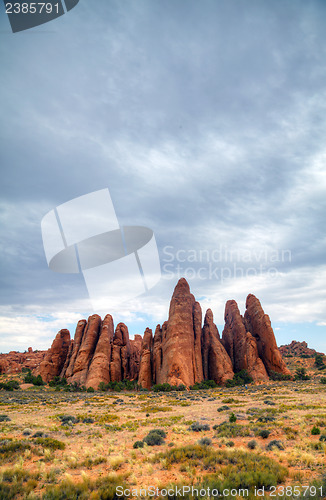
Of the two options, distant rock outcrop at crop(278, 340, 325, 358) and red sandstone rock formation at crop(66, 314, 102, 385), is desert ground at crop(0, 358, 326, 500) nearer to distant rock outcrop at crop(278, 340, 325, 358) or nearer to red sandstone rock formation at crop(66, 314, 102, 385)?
red sandstone rock formation at crop(66, 314, 102, 385)

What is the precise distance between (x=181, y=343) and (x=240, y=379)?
13468 millimetres

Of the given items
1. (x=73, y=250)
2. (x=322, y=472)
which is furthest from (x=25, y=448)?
(x=73, y=250)

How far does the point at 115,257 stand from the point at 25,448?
17.9 metres

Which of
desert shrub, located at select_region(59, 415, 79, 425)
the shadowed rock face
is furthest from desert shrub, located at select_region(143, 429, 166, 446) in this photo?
the shadowed rock face

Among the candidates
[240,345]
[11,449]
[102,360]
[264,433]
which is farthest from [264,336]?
[11,449]

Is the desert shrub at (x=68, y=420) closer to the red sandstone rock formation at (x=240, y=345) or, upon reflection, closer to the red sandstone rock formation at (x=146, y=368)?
the red sandstone rock formation at (x=146, y=368)

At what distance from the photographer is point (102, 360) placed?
181 feet

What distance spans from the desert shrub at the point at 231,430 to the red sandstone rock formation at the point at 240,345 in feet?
135

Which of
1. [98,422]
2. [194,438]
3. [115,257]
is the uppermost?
[115,257]

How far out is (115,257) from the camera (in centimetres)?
2764

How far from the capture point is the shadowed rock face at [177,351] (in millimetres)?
51406

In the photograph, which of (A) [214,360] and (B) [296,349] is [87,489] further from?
(B) [296,349]

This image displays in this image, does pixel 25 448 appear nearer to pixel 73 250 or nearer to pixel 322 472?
pixel 322 472

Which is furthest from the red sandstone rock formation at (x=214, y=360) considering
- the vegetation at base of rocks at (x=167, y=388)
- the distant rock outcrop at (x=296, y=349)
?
the distant rock outcrop at (x=296, y=349)
